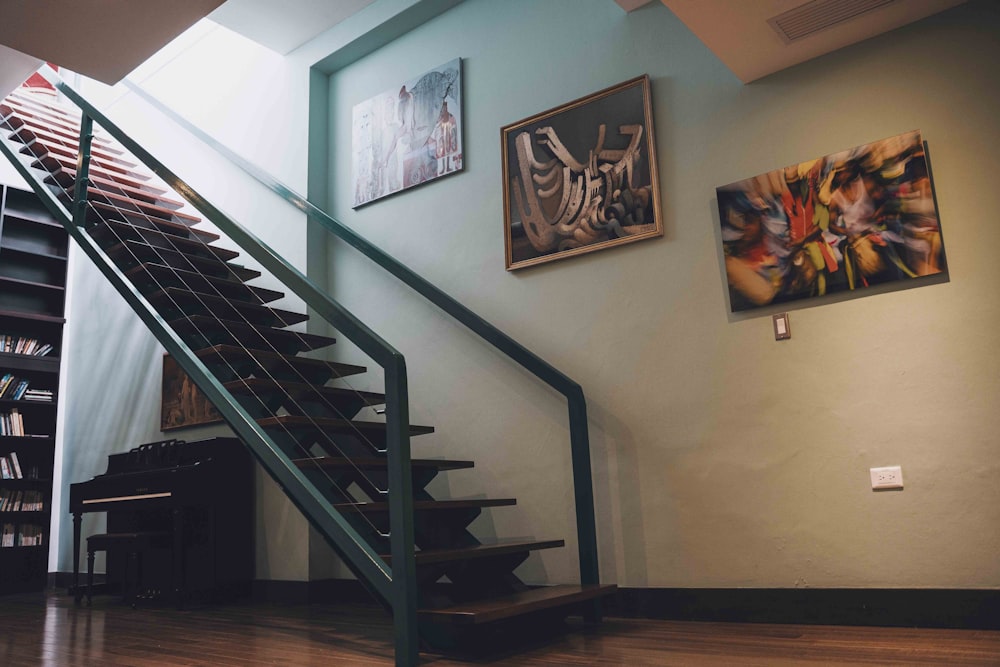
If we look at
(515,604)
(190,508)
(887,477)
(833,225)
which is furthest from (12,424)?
(887,477)

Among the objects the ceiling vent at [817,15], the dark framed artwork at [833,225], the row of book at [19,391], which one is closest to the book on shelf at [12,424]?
the row of book at [19,391]

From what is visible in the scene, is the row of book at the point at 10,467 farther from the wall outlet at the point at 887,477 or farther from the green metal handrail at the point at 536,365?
the wall outlet at the point at 887,477

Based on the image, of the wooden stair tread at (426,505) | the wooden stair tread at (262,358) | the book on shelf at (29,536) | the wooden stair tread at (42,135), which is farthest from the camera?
the book on shelf at (29,536)

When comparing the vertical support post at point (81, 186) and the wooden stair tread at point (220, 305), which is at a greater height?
the vertical support post at point (81, 186)

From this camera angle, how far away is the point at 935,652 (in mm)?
2582

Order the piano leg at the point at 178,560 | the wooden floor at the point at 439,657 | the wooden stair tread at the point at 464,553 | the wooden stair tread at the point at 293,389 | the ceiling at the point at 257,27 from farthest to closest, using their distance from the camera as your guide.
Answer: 1. the piano leg at the point at 178,560
2. the wooden stair tread at the point at 293,389
3. the ceiling at the point at 257,27
4. the wooden stair tread at the point at 464,553
5. the wooden floor at the point at 439,657

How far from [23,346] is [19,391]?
1.36ft

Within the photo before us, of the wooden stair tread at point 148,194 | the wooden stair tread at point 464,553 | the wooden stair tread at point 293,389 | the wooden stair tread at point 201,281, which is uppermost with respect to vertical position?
the wooden stair tread at point 148,194

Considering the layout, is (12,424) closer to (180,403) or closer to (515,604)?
(180,403)

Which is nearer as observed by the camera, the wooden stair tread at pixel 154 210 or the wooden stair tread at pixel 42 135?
the wooden stair tread at pixel 154 210

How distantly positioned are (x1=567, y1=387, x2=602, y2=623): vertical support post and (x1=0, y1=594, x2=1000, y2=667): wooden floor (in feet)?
0.84

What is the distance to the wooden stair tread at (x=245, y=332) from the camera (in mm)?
4238

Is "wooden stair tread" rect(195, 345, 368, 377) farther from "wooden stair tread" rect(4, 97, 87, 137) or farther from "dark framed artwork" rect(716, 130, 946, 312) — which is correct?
"wooden stair tread" rect(4, 97, 87, 137)

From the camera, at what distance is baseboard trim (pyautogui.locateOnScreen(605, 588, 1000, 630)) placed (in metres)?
2.97
